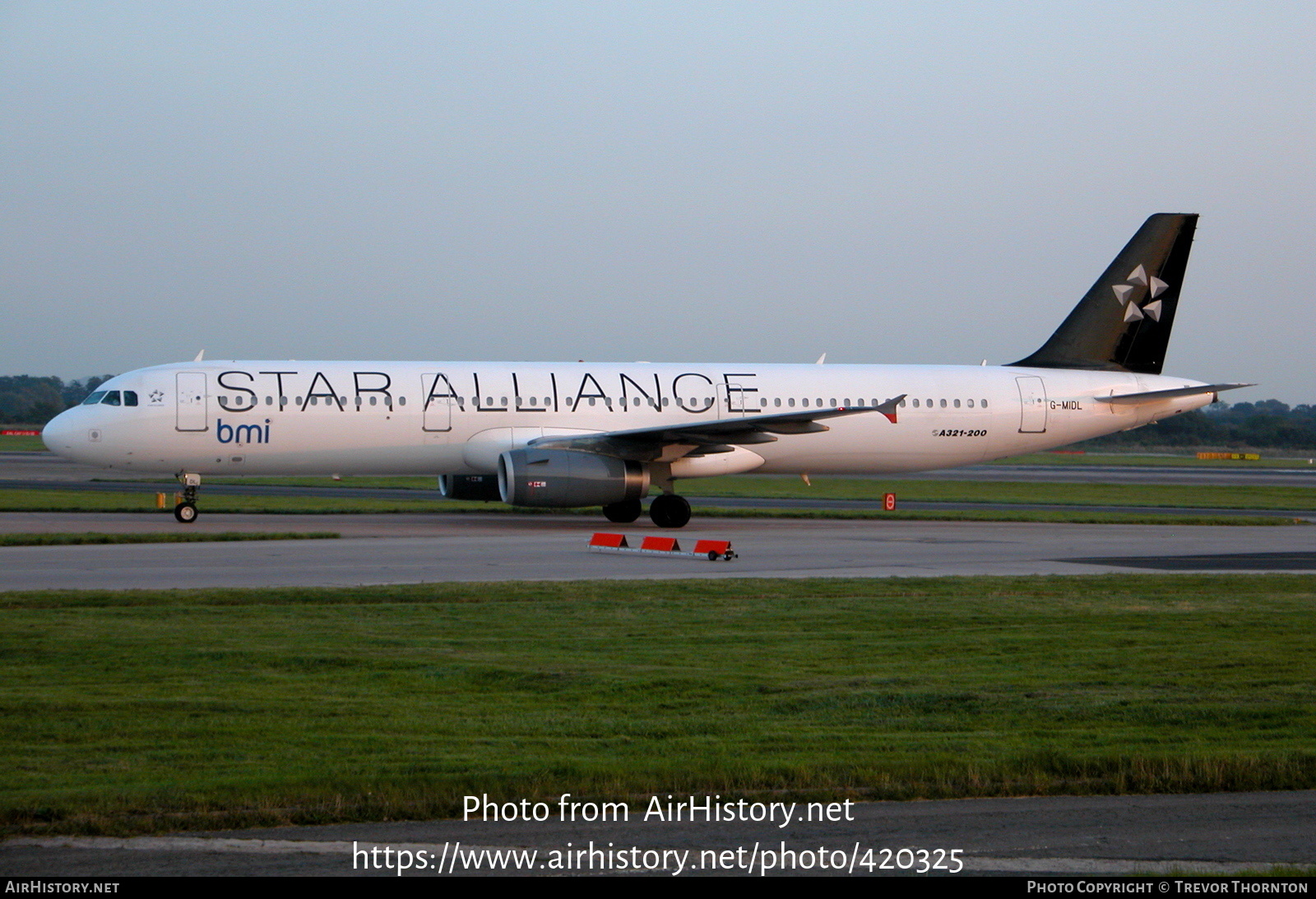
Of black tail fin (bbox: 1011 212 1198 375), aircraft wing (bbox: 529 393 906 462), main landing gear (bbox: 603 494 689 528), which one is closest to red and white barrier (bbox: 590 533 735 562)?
aircraft wing (bbox: 529 393 906 462)

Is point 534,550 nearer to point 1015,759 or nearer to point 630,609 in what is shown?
point 630,609

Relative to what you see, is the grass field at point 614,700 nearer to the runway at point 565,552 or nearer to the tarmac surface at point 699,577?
the tarmac surface at point 699,577

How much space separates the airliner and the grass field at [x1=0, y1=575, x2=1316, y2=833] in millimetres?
12170

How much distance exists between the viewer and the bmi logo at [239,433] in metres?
28.0

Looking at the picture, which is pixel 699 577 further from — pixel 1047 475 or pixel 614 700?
pixel 1047 475

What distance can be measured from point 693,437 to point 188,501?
11178 mm

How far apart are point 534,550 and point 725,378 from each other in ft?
32.8

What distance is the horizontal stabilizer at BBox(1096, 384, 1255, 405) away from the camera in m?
32.5

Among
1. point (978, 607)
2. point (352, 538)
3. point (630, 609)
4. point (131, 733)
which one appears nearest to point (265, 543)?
point (352, 538)

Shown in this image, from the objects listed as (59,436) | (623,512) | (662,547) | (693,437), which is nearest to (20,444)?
(59,436)

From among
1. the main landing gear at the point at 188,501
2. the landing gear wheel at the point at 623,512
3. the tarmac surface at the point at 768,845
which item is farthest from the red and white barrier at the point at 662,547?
the tarmac surface at the point at 768,845

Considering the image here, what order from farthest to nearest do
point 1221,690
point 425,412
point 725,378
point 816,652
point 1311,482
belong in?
point 1311,482, point 725,378, point 425,412, point 816,652, point 1221,690

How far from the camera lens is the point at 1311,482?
5838cm

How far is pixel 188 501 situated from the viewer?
28.2 metres
